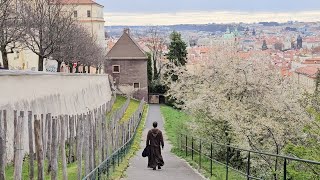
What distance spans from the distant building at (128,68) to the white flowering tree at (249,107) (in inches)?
2124

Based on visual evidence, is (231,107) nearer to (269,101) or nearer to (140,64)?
(269,101)

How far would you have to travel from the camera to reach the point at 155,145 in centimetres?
2025

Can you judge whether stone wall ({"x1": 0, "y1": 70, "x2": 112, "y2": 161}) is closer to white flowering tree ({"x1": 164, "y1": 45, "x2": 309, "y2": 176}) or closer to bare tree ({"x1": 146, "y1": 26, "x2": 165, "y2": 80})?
white flowering tree ({"x1": 164, "y1": 45, "x2": 309, "y2": 176})

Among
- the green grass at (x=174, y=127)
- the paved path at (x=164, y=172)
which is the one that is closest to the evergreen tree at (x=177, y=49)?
the green grass at (x=174, y=127)

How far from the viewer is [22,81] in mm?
20719

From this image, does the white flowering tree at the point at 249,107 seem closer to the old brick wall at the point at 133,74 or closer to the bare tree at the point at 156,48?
the old brick wall at the point at 133,74

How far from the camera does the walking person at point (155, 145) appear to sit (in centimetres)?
2017

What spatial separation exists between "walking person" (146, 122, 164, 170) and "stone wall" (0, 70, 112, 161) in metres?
4.04

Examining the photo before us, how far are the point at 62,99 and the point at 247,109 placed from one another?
9.32m

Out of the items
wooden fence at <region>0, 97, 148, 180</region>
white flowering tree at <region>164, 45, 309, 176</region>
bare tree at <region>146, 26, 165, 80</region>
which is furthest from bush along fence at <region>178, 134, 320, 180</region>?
bare tree at <region>146, 26, 165, 80</region>

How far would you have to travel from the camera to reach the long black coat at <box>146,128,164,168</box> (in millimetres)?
20172

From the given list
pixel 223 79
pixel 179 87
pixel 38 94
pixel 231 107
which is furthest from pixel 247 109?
pixel 179 87

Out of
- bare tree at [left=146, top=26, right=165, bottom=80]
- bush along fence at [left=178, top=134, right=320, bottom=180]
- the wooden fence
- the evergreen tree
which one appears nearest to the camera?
the wooden fence

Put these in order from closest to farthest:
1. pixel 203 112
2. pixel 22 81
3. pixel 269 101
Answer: pixel 22 81
pixel 269 101
pixel 203 112
